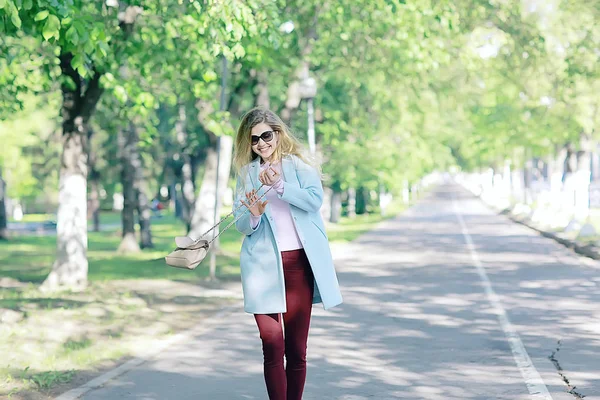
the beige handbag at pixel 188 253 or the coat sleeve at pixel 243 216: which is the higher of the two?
the coat sleeve at pixel 243 216

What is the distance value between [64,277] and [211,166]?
7.88 m

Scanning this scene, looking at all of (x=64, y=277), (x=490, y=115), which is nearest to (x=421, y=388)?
(x=64, y=277)

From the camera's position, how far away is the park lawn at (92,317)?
9.07 metres

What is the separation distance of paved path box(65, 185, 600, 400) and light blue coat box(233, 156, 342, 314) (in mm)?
1972

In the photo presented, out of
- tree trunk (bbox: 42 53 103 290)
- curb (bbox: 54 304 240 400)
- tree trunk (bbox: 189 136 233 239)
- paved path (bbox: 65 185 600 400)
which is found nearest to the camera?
paved path (bbox: 65 185 600 400)

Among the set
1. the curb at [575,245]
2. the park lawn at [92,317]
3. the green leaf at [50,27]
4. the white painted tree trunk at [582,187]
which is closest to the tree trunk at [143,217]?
the park lawn at [92,317]

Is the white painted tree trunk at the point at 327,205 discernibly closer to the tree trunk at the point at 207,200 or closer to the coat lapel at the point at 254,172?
the tree trunk at the point at 207,200

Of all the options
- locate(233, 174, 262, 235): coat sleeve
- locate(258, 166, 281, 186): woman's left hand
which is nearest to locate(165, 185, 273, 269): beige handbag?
locate(233, 174, 262, 235): coat sleeve

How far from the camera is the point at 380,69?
28047mm

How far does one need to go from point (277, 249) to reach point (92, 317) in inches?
297

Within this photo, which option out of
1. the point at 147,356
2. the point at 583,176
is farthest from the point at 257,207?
the point at 583,176

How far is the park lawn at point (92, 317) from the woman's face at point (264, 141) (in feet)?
10.1

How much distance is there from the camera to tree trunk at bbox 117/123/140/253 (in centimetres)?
2922

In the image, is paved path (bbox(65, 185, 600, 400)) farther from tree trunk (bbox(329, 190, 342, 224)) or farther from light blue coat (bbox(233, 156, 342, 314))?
tree trunk (bbox(329, 190, 342, 224))
